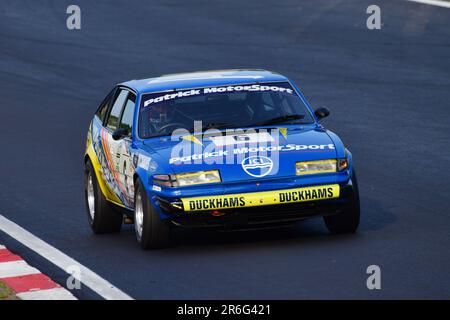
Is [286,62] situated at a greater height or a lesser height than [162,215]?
greater

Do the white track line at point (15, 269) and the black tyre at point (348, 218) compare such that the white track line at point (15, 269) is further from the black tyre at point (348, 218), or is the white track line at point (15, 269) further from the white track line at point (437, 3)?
the white track line at point (437, 3)

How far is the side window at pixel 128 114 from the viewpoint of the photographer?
1331cm

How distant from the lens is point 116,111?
14023 millimetres

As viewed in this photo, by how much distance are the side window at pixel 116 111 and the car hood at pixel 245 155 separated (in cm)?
161

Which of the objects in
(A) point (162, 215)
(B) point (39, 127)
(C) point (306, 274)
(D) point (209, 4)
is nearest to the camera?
(C) point (306, 274)

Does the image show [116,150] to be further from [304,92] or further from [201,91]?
[304,92]

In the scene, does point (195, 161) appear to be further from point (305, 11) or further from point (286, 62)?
point (305, 11)

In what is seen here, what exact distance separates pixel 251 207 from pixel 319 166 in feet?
2.43

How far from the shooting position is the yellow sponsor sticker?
11750 millimetres

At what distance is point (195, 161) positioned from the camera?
39.2 feet

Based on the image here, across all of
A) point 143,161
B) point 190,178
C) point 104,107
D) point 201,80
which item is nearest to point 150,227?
point 190,178

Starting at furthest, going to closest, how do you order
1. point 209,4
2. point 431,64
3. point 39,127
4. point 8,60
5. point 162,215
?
point 209,4
point 8,60
point 431,64
point 39,127
point 162,215

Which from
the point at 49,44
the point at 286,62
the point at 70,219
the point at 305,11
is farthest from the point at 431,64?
the point at 70,219

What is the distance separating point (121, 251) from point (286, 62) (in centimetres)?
1295
